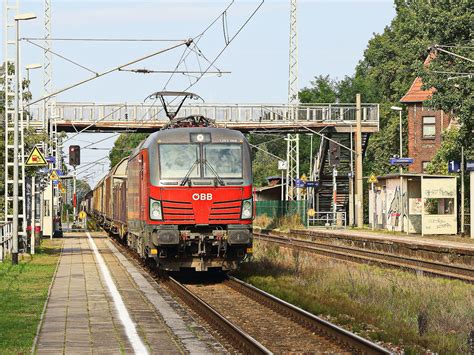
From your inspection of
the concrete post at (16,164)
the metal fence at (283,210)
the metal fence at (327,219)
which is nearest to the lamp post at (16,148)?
the concrete post at (16,164)

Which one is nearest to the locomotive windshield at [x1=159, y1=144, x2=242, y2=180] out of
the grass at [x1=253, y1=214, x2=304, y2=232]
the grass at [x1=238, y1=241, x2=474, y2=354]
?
the grass at [x1=238, y1=241, x2=474, y2=354]

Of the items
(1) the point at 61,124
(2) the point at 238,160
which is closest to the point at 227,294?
(2) the point at 238,160

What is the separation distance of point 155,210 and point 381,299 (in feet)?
18.1

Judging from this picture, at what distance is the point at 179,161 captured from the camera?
20.9 meters

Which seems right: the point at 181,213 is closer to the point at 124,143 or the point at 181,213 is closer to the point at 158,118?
the point at 158,118

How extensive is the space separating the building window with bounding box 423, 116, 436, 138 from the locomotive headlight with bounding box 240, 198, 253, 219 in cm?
4959

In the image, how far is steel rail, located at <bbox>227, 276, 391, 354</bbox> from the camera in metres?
11.3

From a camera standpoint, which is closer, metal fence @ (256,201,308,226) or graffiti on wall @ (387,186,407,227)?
graffiti on wall @ (387,186,407,227)

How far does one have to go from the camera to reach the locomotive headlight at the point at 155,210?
2045 cm

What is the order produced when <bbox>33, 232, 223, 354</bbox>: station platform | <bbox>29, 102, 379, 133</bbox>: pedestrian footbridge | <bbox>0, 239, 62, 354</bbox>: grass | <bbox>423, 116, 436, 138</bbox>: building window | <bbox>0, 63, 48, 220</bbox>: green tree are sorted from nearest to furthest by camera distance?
<bbox>33, 232, 223, 354</bbox>: station platform
<bbox>0, 239, 62, 354</bbox>: grass
<bbox>0, 63, 48, 220</bbox>: green tree
<bbox>29, 102, 379, 133</bbox>: pedestrian footbridge
<bbox>423, 116, 436, 138</bbox>: building window

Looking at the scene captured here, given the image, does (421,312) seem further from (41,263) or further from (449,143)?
(449,143)

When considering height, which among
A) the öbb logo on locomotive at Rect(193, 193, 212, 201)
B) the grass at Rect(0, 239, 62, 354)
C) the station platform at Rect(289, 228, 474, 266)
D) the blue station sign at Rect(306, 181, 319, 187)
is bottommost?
the grass at Rect(0, 239, 62, 354)

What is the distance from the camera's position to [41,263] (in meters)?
26.8

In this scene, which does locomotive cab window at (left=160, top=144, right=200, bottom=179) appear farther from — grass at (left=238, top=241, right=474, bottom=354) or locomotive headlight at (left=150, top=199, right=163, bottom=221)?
grass at (left=238, top=241, right=474, bottom=354)
